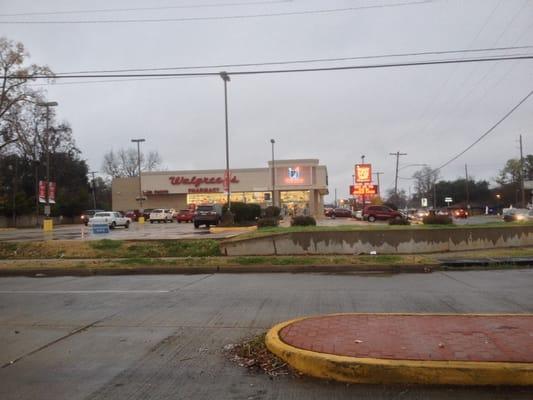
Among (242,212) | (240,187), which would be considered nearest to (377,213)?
(242,212)

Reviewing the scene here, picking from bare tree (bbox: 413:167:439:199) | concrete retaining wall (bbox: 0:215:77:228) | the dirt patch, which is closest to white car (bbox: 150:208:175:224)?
concrete retaining wall (bbox: 0:215:77:228)

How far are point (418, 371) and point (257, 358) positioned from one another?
1.86 meters

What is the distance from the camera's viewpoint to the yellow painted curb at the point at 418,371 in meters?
4.95

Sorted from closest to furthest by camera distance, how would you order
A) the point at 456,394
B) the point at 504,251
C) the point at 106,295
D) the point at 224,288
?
the point at 456,394 → the point at 106,295 → the point at 224,288 → the point at 504,251

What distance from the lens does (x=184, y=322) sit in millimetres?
8273

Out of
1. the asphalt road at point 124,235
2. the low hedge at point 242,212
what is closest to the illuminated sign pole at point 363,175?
the low hedge at point 242,212

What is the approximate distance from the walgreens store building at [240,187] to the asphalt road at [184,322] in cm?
5329

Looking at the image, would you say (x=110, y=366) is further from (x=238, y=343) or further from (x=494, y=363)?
(x=494, y=363)

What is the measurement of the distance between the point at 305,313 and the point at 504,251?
42.5 ft

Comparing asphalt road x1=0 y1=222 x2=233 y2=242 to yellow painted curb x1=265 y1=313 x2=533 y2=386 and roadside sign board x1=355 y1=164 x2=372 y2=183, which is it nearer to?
yellow painted curb x1=265 y1=313 x2=533 y2=386

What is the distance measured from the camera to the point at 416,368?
Result: 16.5 feet

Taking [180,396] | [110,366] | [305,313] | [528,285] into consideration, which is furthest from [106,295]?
[528,285]

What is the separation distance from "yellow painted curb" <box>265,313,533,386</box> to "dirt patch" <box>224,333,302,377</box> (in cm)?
36

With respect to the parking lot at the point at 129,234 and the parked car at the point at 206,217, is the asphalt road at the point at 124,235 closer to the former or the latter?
the parking lot at the point at 129,234
